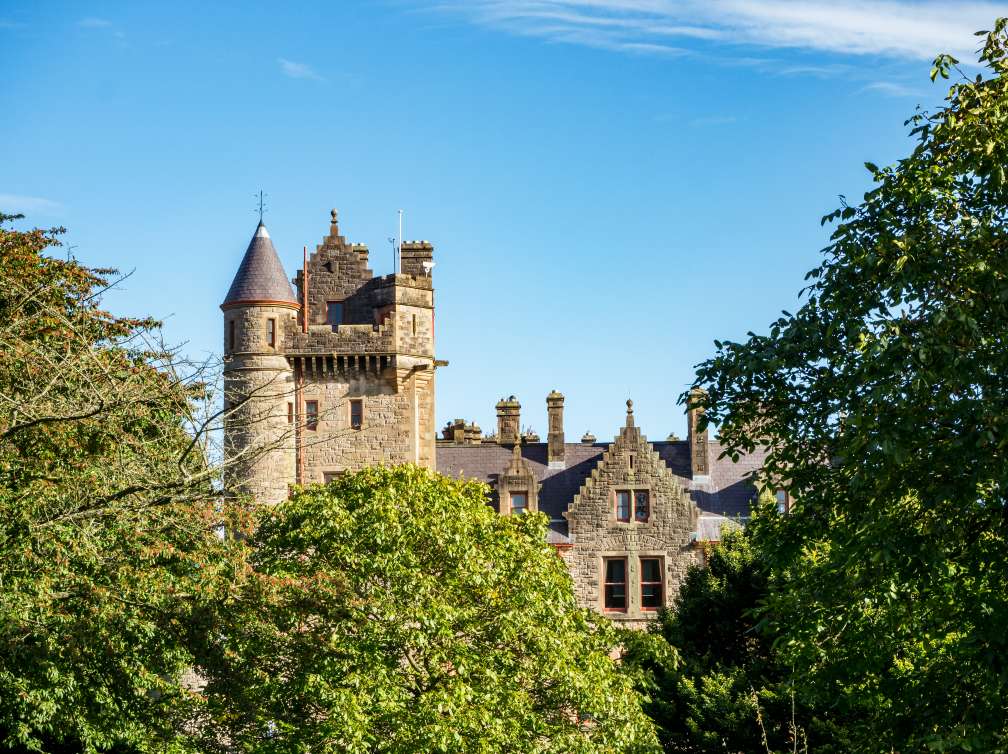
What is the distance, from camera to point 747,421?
649 inches

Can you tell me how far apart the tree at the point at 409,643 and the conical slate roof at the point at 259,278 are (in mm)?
16126

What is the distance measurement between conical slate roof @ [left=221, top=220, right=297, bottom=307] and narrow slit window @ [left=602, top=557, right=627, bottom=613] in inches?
589

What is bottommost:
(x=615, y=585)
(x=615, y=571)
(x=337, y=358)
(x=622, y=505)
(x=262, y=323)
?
(x=615, y=585)

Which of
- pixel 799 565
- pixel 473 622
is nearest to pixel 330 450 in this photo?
pixel 473 622

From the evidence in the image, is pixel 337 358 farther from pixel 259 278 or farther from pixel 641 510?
pixel 641 510

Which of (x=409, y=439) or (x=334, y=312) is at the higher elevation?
(x=334, y=312)

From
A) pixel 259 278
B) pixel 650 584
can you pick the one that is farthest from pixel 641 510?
pixel 259 278

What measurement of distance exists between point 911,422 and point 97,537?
37.0 ft

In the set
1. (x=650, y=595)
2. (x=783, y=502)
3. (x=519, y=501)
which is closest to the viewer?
(x=650, y=595)

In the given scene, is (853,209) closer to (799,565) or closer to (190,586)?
(799,565)

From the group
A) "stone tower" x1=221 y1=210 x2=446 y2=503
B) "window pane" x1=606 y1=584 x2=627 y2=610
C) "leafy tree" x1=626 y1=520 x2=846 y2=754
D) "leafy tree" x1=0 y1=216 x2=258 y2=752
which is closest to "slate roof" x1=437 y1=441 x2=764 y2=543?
"window pane" x1=606 y1=584 x2=627 y2=610

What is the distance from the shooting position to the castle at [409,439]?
41156 millimetres

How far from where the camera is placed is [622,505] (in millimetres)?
47250

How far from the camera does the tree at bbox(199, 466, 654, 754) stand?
20750 millimetres
